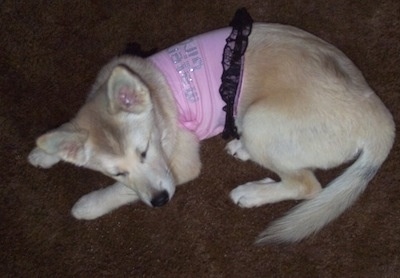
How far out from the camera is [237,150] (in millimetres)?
2760

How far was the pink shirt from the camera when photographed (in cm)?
237

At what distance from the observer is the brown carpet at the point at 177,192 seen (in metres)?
2.66

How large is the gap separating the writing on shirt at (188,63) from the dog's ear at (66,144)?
0.51 metres

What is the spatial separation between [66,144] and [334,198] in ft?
3.81

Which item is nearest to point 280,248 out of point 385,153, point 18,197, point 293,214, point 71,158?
point 293,214

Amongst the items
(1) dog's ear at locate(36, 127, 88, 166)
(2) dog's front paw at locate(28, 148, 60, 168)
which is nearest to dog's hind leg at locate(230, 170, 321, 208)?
(1) dog's ear at locate(36, 127, 88, 166)

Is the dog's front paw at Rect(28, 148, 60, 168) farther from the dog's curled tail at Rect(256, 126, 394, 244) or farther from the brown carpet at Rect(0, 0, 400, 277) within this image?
the dog's curled tail at Rect(256, 126, 394, 244)

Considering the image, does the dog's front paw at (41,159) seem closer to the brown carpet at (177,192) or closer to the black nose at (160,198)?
the brown carpet at (177,192)

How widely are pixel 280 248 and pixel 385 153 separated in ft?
2.35

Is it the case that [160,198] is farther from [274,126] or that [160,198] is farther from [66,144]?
[274,126]

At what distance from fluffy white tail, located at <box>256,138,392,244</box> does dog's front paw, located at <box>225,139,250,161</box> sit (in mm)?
456

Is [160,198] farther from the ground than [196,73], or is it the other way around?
[196,73]

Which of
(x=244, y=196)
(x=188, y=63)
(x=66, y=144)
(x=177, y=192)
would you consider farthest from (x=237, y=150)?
(x=66, y=144)

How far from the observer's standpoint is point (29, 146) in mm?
2857
